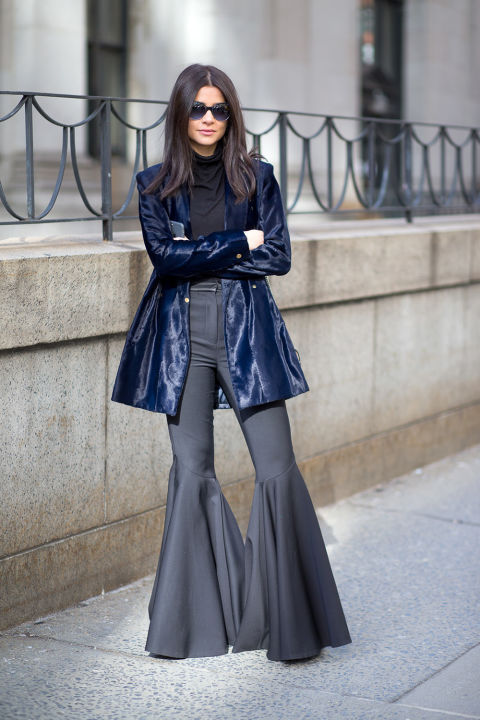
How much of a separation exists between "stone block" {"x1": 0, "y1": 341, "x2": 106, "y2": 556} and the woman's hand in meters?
1.19

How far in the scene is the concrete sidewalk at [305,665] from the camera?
4.11m

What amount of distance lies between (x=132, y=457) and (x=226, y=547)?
1139mm

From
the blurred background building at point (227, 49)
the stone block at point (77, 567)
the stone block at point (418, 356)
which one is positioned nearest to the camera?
the stone block at point (77, 567)

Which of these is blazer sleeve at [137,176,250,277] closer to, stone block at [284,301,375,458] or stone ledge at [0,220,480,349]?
stone ledge at [0,220,480,349]

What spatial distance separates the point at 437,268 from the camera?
816cm

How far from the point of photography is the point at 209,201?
4402mm

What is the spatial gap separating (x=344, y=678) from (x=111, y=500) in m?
1.56

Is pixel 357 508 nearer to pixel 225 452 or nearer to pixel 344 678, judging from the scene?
pixel 225 452

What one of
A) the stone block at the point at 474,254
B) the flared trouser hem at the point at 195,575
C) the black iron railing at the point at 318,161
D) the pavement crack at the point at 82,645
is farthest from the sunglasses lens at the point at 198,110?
the stone block at the point at 474,254

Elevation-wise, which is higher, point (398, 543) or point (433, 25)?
point (433, 25)

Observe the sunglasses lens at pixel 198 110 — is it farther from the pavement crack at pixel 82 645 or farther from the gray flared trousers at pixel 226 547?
the pavement crack at pixel 82 645

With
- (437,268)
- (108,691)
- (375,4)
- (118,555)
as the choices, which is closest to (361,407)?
(437,268)

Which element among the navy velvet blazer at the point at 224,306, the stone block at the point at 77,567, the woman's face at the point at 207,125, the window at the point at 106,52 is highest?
the window at the point at 106,52

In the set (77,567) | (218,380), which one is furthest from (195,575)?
(77,567)
